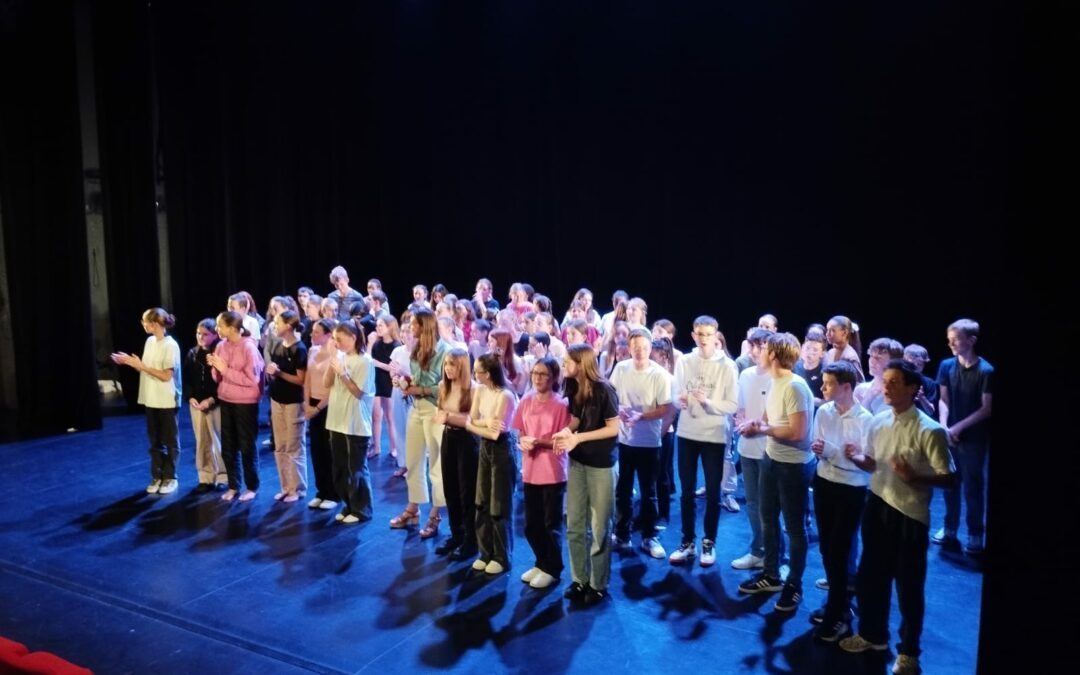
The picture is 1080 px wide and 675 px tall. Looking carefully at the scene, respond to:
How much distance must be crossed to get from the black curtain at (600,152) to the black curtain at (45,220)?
10.4 feet

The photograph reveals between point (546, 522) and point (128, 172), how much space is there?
9692 millimetres

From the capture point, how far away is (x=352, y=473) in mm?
6520

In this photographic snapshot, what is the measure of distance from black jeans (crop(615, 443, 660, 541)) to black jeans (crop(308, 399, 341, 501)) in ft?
7.93

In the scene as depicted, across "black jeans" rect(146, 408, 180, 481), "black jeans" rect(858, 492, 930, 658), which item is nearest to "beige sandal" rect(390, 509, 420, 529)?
"black jeans" rect(146, 408, 180, 481)

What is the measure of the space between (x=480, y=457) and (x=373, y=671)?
62.9 inches

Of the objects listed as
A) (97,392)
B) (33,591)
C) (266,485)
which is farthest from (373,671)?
(97,392)

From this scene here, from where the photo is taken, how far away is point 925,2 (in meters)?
8.58

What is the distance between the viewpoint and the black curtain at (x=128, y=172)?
11664 millimetres

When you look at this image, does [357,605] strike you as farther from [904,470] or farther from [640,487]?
[904,470]

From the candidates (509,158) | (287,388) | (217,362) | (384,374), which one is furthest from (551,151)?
(217,362)

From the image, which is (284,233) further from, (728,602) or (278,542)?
(728,602)

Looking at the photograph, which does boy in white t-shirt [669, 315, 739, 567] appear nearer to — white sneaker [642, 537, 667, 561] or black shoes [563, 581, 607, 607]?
white sneaker [642, 537, 667, 561]

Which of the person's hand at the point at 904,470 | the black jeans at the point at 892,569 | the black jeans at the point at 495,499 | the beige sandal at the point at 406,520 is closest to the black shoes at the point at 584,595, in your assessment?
the black jeans at the point at 495,499

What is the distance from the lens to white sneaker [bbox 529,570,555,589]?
209 inches
